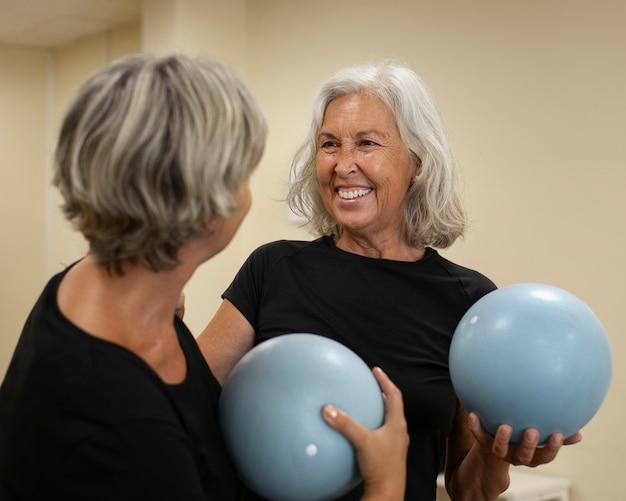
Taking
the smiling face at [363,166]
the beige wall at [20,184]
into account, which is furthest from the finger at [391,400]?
the beige wall at [20,184]

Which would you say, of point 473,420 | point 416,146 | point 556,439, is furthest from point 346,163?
point 556,439

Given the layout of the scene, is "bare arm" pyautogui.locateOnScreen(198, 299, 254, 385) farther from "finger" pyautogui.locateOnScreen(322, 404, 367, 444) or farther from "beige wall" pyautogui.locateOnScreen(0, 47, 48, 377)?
"beige wall" pyautogui.locateOnScreen(0, 47, 48, 377)

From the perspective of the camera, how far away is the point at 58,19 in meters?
5.35

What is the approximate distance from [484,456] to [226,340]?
0.58 metres

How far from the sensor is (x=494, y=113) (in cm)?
344

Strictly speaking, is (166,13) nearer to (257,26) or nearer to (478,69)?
(257,26)

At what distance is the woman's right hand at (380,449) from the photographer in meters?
1.34

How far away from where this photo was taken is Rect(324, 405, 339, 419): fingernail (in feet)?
4.41

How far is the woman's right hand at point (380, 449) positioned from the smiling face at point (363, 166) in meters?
0.56

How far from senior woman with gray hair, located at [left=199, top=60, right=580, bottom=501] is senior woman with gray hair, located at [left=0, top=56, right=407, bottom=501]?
59 centimetres

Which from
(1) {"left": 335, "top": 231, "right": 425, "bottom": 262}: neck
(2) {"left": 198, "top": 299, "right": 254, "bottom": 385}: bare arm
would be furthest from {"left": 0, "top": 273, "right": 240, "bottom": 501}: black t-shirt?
(1) {"left": 335, "top": 231, "right": 425, "bottom": 262}: neck

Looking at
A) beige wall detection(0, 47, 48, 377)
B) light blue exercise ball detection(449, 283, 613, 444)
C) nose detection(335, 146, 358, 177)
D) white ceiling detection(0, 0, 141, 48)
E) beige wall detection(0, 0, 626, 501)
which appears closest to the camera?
light blue exercise ball detection(449, 283, 613, 444)

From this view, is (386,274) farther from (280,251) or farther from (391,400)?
(391,400)

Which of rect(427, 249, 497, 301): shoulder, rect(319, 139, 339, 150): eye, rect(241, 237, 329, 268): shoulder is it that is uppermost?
rect(319, 139, 339, 150): eye
